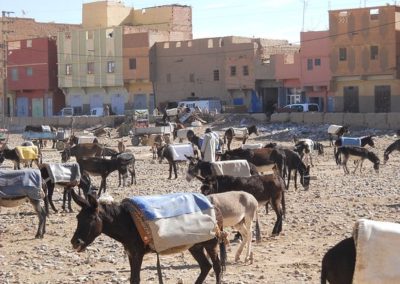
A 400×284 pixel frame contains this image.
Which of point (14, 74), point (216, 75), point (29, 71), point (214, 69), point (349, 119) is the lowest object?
point (349, 119)

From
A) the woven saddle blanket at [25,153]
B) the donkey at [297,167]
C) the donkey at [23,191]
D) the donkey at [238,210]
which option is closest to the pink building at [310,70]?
the woven saddle blanket at [25,153]

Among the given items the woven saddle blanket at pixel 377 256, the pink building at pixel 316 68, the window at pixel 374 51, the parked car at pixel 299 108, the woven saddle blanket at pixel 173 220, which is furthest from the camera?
the pink building at pixel 316 68

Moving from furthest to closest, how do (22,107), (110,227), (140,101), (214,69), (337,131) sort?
1. (22,107)
2. (140,101)
3. (214,69)
4. (337,131)
5. (110,227)

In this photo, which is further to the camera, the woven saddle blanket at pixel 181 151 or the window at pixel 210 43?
the window at pixel 210 43

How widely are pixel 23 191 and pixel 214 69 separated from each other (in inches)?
1941

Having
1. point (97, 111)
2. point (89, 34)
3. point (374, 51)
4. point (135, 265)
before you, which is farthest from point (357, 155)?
point (89, 34)

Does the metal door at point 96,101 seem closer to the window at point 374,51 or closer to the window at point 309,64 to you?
the window at point 309,64

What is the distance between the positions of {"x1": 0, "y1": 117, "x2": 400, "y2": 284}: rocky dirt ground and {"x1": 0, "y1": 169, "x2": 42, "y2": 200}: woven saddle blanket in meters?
0.79

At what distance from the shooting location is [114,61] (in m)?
68.4

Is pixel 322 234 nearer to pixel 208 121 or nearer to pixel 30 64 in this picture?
pixel 208 121

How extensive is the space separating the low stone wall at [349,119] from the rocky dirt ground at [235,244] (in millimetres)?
19364

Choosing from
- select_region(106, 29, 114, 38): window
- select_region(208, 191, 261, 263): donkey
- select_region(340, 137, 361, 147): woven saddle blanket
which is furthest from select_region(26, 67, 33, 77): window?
select_region(208, 191, 261, 263): donkey

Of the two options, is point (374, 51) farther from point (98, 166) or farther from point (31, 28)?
point (31, 28)

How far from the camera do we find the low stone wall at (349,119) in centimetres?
4347
